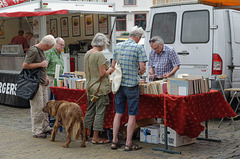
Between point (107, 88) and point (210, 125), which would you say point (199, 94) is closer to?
point (107, 88)

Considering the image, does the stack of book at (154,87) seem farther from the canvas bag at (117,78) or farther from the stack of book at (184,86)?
the canvas bag at (117,78)

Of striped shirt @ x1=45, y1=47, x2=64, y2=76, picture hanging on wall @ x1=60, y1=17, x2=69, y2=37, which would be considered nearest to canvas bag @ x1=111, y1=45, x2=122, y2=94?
striped shirt @ x1=45, y1=47, x2=64, y2=76

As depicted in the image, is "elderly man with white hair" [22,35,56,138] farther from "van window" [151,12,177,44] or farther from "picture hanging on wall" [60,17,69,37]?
"picture hanging on wall" [60,17,69,37]

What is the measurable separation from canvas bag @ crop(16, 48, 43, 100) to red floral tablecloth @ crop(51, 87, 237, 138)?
2.66 ft

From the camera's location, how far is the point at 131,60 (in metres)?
5.72

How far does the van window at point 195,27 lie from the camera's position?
7945 mm

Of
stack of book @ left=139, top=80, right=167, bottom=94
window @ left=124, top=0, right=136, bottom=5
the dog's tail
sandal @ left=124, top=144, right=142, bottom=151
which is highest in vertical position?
window @ left=124, top=0, right=136, bottom=5

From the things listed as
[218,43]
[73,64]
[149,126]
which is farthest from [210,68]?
[73,64]

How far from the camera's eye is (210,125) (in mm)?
7695

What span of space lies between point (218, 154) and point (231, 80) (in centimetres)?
289

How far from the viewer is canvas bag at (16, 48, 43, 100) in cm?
661

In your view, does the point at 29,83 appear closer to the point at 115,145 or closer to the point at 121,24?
the point at 115,145

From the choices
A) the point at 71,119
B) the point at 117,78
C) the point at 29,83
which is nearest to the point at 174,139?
the point at 117,78

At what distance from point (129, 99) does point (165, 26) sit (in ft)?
11.0
